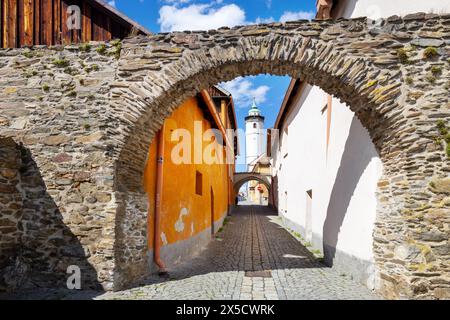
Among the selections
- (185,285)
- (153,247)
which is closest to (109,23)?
(153,247)

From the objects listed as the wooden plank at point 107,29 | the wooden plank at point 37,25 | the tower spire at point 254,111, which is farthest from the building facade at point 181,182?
the tower spire at point 254,111

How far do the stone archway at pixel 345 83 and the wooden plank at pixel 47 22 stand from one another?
8.90 ft

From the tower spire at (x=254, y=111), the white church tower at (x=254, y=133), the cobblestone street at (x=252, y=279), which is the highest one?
the tower spire at (x=254, y=111)

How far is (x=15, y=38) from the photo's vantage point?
639 centimetres

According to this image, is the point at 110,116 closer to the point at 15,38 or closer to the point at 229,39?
the point at 229,39

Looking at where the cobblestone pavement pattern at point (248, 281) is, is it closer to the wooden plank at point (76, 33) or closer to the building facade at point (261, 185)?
the wooden plank at point (76, 33)

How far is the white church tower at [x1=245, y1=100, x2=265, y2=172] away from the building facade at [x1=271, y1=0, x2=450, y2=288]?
135ft

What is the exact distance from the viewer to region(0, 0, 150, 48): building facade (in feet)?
21.0

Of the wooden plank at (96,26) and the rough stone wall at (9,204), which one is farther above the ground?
the wooden plank at (96,26)

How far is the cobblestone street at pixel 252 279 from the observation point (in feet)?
15.0

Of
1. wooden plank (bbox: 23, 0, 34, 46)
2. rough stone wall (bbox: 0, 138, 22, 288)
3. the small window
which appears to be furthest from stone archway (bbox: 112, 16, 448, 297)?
the small window

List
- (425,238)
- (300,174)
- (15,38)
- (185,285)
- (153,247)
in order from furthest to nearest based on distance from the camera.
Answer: (300,174), (15,38), (153,247), (185,285), (425,238)

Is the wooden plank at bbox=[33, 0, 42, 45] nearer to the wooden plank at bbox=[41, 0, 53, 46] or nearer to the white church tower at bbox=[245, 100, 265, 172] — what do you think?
the wooden plank at bbox=[41, 0, 53, 46]
